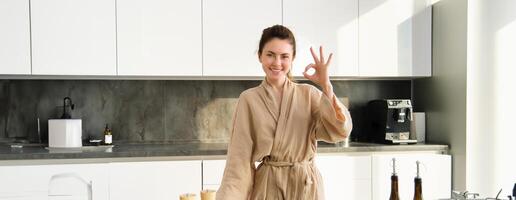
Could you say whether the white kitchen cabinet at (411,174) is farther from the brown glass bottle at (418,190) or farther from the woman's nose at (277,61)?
the woman's nose at (277,61)

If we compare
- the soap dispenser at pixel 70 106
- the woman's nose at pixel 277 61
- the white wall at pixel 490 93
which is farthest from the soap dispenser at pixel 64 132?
the white wall at pixel 490 93

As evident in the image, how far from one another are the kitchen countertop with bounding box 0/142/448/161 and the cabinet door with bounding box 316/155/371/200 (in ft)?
0.18

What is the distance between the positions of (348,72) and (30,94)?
213 centimetres

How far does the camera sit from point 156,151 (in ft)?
9.07

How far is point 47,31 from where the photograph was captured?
9.29 ft

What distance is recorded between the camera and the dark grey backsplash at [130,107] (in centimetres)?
317

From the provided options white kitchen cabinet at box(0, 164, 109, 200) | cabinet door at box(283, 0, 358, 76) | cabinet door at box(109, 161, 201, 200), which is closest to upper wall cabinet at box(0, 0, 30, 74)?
white kitchen cabinet at box(0, 164, 109, 200)

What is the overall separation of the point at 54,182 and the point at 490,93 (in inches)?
105

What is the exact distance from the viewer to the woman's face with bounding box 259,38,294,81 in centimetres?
137

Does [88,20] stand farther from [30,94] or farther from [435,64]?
[435,64]

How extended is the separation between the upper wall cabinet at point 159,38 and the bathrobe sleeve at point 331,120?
172 cm

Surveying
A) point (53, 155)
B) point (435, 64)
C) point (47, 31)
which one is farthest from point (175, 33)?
point (435, 64)

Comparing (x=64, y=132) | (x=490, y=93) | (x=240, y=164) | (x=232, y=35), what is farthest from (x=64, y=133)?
(x=490, y=93)

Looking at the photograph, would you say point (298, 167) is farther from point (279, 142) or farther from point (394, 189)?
point (394, 189)
